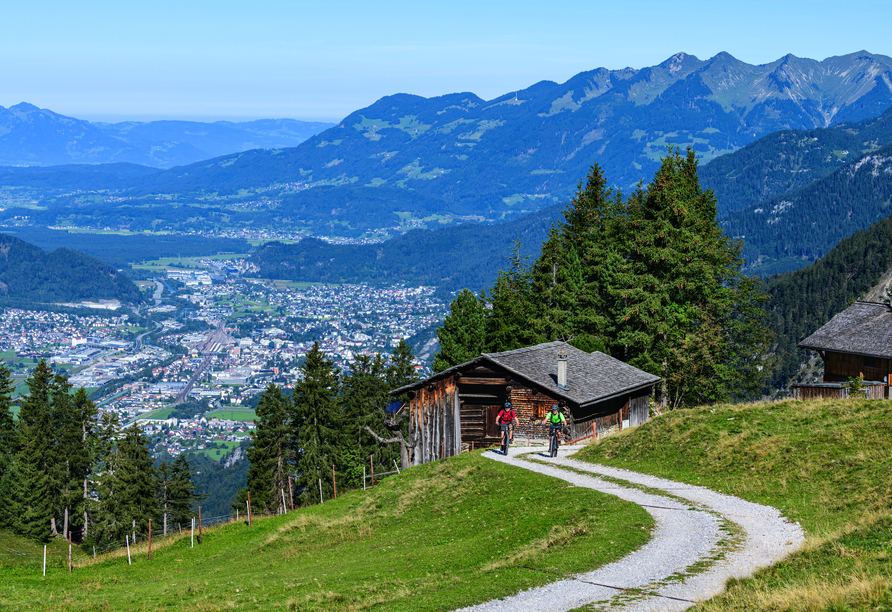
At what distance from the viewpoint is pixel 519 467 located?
33.8m

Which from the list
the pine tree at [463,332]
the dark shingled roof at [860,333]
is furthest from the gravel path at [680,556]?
the pine tree at [463,332]

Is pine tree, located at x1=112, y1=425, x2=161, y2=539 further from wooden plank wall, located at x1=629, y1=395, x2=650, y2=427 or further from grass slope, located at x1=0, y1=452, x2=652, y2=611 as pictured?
wooden plank wall, located at x1=629, y1=395, x2=650, y2=427

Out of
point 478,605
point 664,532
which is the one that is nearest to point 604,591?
point 478,605

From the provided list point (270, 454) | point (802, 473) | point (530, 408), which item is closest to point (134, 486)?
point (270, 454)

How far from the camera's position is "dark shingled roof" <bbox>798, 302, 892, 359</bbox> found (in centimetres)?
4534

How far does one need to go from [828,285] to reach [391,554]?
560 feet

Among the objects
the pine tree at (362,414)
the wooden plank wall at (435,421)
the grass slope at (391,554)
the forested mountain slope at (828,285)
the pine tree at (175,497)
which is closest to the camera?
the grass slope at (391,554)

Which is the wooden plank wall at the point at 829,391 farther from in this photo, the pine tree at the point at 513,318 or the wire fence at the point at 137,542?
the wire fence at the point at 137,542

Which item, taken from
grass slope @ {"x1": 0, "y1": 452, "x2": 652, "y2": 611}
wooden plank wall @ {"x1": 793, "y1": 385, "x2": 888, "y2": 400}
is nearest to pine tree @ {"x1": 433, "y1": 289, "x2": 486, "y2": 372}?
grass slope @ {"x1": 0, "y1": 452, "x2": 652, "y2": 611}

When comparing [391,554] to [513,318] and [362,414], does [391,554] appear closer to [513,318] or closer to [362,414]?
[513,318]

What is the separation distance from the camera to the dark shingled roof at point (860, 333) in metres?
45.3

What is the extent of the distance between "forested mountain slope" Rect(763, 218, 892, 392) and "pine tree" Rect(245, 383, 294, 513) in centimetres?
11783

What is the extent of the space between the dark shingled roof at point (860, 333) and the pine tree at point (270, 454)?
122ft

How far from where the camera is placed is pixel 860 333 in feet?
153
